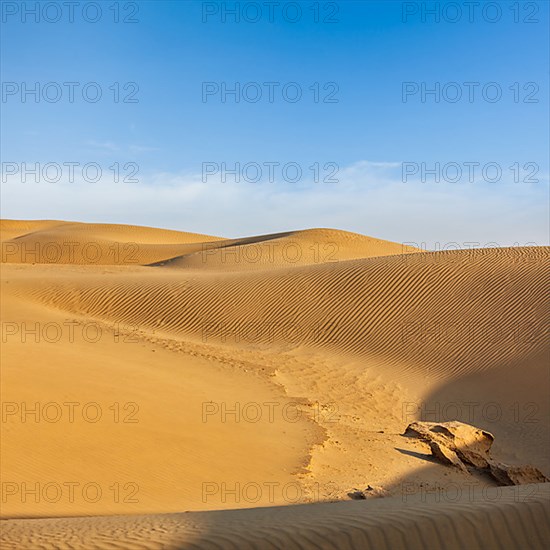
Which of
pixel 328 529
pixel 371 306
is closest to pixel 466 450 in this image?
pixel 328 529

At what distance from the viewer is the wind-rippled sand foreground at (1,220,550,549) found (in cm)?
452

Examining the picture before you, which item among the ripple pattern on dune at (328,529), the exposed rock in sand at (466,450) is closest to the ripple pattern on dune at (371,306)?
the exposed rock in sand at (466,450)

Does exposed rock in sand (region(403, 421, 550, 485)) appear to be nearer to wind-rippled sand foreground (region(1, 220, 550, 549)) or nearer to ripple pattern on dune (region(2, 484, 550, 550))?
wind-rippled sand foreground (region(1, 220, 550, 549))

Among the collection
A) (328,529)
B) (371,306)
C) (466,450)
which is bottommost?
(466,450)

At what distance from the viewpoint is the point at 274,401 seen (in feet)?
37.9

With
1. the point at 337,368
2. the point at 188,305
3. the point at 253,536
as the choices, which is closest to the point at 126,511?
the point at 253,536

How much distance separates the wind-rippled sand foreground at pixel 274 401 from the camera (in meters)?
4.52

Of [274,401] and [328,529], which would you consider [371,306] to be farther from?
[328,529]

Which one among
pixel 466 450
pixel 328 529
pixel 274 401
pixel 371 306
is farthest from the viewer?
pixel 371 306

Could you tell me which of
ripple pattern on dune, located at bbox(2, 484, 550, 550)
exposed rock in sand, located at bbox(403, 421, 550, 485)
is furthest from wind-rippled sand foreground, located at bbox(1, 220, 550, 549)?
exposed rock in sand, located at bbox(403, 421, 550, 485)

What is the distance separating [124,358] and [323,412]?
14.0ft

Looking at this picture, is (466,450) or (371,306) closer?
(466,450)

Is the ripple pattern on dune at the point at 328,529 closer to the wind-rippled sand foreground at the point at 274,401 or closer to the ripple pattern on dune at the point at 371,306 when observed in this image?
the wind-rippled sand foreground at the point at 274,401

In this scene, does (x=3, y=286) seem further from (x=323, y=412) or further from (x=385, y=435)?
(x=385, y=435)
